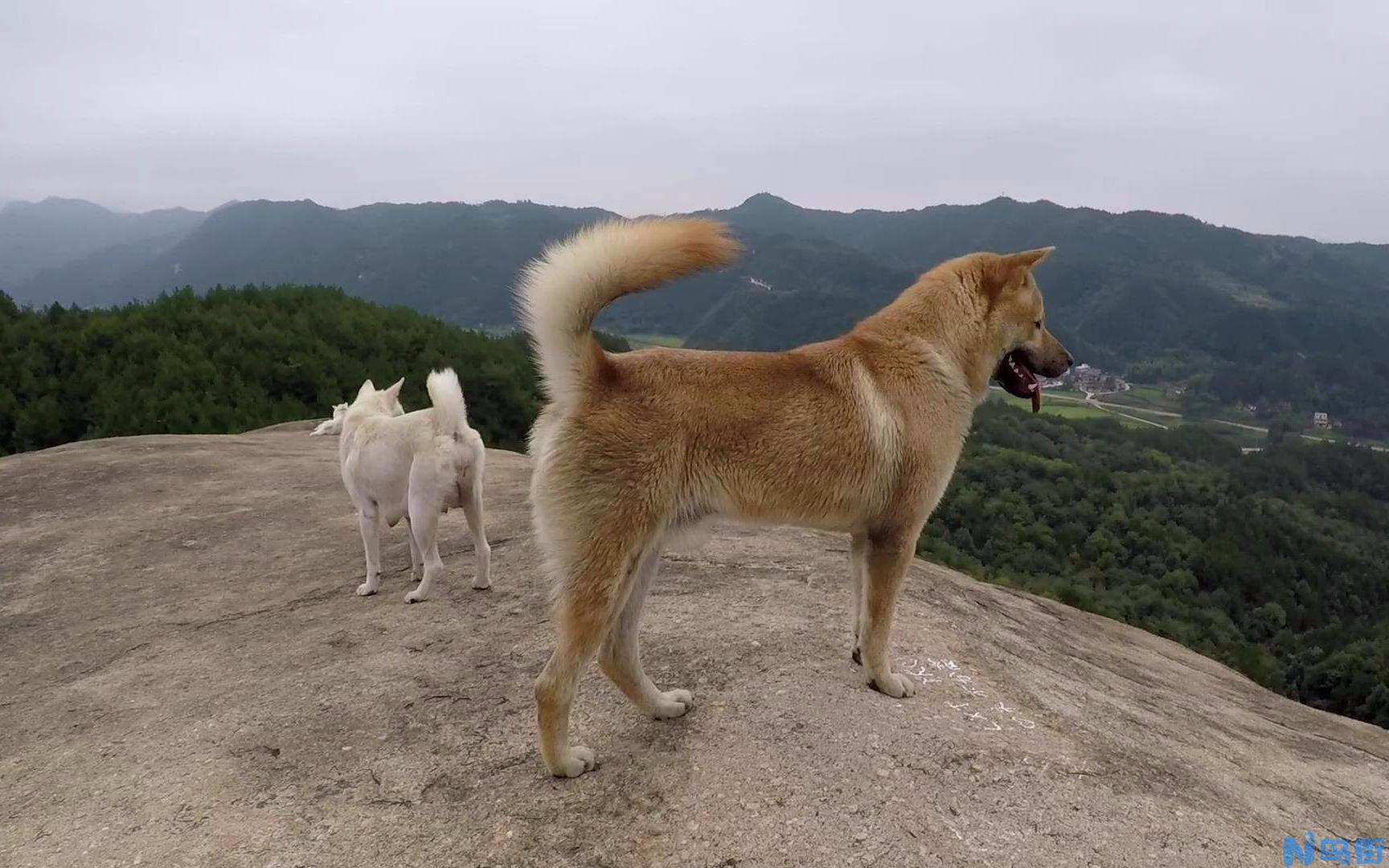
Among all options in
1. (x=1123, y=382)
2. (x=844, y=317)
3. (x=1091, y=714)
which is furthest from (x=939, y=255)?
(x=1091, y=714)

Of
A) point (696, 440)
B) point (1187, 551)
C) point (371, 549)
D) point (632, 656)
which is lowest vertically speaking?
point (1187, 551)

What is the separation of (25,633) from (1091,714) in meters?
7.78

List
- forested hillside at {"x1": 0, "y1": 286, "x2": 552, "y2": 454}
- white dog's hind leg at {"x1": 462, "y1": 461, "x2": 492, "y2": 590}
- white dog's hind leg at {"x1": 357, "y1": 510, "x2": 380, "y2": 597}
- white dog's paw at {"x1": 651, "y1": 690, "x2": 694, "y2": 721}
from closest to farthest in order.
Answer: white dog's paw at {"x1": 651, "y1": 690, "x2": 694, "y2": 721} → white dog's hind leg at {"x1": 462, "y1": 461, "x2": 492, "y2": 590} → white dog's hind leg at {"x1": 357, "y1": 510, "x2": 380, "y2": 597} → forested hillside at {"x1": 0, "y1": 286, "x2": 552, "y2": 454}

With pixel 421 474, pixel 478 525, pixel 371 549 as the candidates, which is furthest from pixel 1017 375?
pixel 371 549

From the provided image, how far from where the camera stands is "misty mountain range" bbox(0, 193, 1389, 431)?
101188mm

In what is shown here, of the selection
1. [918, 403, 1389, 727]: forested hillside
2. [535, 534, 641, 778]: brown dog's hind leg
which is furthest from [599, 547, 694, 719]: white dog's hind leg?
[918, 403, 1389, 727]: forested hillside

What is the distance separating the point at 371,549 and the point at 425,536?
0.64m

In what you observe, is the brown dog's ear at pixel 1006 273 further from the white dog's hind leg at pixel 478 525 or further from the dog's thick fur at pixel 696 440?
the white dog's hind leg at pixel 478 525

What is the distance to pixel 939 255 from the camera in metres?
166

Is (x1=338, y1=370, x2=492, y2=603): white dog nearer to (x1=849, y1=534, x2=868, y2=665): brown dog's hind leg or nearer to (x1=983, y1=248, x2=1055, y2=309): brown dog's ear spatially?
(x1=849, y1=534, x2=868, y2=665): brown dog's hind leg

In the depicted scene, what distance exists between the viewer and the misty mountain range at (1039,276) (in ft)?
332

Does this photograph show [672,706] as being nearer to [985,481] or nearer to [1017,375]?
[1017,375]

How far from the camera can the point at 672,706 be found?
3900 mm

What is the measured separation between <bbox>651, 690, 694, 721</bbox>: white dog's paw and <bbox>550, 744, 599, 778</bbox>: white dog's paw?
17.9 inches
